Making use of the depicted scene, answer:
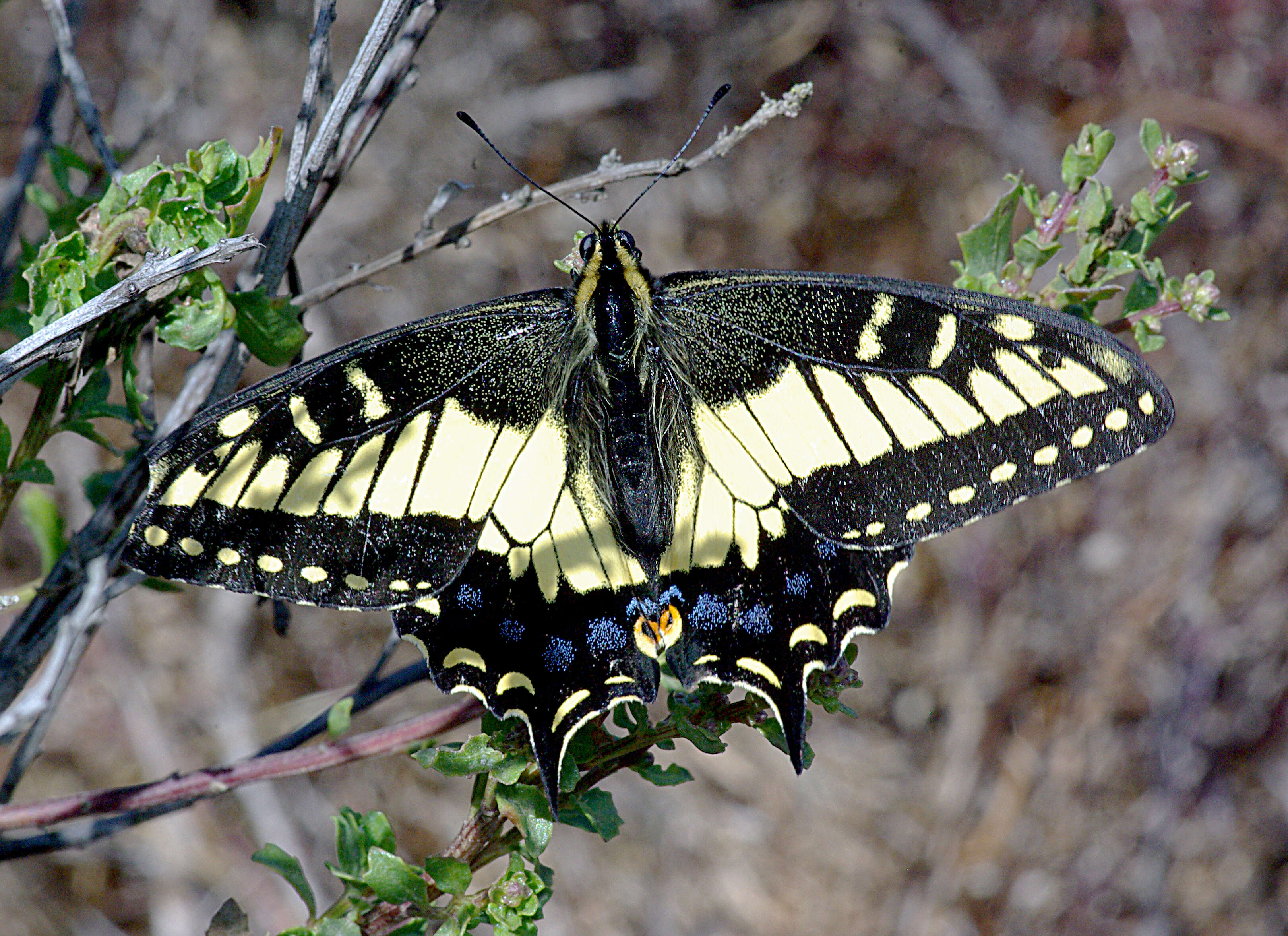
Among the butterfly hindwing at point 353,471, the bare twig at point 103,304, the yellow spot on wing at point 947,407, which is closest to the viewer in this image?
the bare twig at point 103,304

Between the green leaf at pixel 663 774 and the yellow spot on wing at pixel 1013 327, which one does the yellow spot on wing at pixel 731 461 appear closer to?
the yellow spot on wing at pixel 1013 327

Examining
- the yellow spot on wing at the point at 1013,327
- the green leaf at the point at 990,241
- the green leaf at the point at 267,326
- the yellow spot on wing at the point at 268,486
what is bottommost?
the yellow spot on wing at the point at 1013,327

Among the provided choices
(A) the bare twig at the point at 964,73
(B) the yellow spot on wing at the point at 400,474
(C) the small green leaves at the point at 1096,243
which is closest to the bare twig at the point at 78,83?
(B) the yellow spot on wing at the point at 400,474

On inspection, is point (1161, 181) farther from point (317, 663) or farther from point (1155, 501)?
point (317, 663)

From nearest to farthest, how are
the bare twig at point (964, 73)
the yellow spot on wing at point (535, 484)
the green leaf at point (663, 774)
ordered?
1. the green leaf at point (663, 774)
2. the yellow spot on wing at point (535, 484)
3. the bare twig at point (964, 73)

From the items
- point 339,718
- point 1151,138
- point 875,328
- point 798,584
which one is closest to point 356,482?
point 339,718
